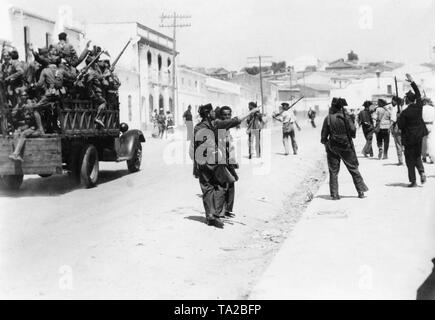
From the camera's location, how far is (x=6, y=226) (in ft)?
28.6

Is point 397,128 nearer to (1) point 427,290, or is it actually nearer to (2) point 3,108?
(2) point 3,108

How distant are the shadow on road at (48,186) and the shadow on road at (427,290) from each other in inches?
299

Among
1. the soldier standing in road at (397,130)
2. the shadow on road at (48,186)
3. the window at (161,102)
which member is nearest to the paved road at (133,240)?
the shadow on road at (48,186)

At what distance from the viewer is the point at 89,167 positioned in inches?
500

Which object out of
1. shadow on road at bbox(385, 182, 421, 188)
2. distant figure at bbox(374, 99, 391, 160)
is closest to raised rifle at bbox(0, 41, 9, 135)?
shadow on road at bbox(385, 182, 421, 188)

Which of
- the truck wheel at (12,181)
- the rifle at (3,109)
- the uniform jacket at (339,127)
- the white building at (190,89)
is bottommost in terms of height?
the truck wheel at (12,181)

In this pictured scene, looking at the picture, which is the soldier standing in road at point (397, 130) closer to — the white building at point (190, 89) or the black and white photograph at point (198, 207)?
the black and white photograph at point (198, 207)

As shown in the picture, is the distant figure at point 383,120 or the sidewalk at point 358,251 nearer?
the sidewalk at point 358,251

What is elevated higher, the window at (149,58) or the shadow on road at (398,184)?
the window at (149,58)

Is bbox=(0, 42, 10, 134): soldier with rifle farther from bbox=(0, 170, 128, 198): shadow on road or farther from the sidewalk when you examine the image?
the sidewalk

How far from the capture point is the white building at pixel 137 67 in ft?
142

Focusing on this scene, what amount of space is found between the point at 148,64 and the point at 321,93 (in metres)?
46.6
